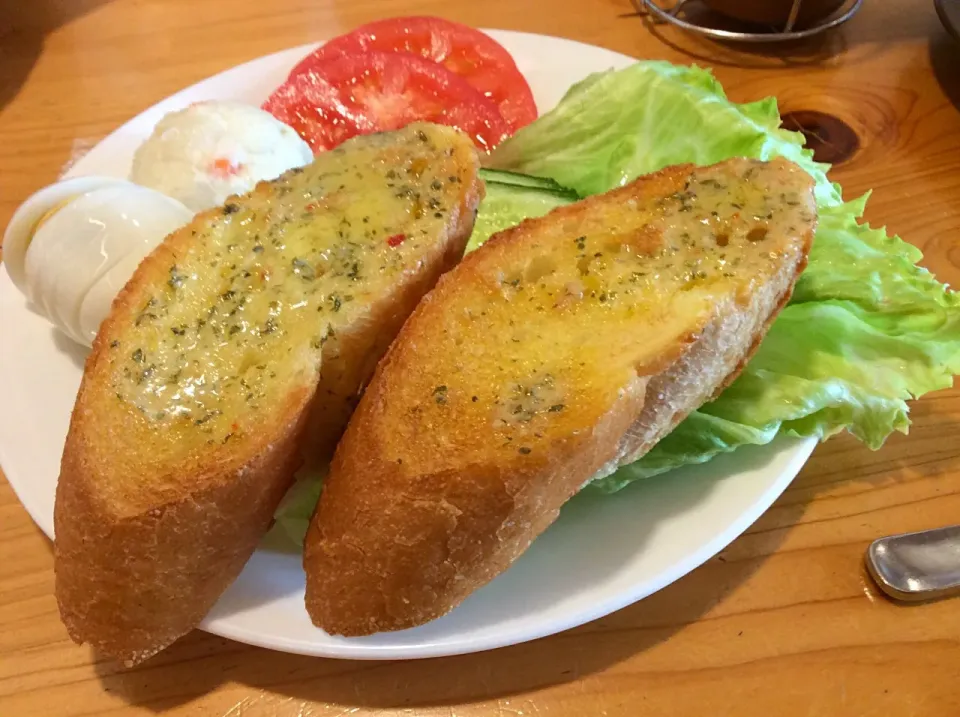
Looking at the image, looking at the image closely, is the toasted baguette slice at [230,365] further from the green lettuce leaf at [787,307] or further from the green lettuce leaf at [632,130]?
the green lettuce leaf at [632,130]

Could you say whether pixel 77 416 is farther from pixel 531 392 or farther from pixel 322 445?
pixel 531 392

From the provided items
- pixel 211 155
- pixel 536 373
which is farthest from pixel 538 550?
pixel 211 155

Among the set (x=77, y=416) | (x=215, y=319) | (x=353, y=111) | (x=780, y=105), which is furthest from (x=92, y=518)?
(x=780, y=105)

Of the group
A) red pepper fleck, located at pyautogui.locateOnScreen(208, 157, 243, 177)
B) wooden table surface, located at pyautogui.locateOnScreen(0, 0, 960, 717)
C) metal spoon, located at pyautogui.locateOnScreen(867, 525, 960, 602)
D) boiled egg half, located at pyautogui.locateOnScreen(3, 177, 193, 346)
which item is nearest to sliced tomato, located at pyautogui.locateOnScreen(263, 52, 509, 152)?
red pepper fleck, located at pyautogui.locateOnScreen(208, 157, 243, 177)

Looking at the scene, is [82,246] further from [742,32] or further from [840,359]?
[742,32]

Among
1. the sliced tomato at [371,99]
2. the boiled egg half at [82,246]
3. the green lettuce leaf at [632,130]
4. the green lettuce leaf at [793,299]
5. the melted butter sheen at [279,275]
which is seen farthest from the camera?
the sliced tomato at [371,99]

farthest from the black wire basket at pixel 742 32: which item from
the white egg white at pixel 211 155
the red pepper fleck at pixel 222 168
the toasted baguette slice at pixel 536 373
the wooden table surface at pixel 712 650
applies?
the red pepper fleck at pixel 222 168

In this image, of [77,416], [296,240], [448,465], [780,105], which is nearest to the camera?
[448,465]

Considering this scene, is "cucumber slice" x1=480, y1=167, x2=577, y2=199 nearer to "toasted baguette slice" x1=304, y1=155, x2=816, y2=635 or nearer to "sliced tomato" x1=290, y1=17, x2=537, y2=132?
"sliced tomato" x1=290, y1=17, x2=537, y2=132
